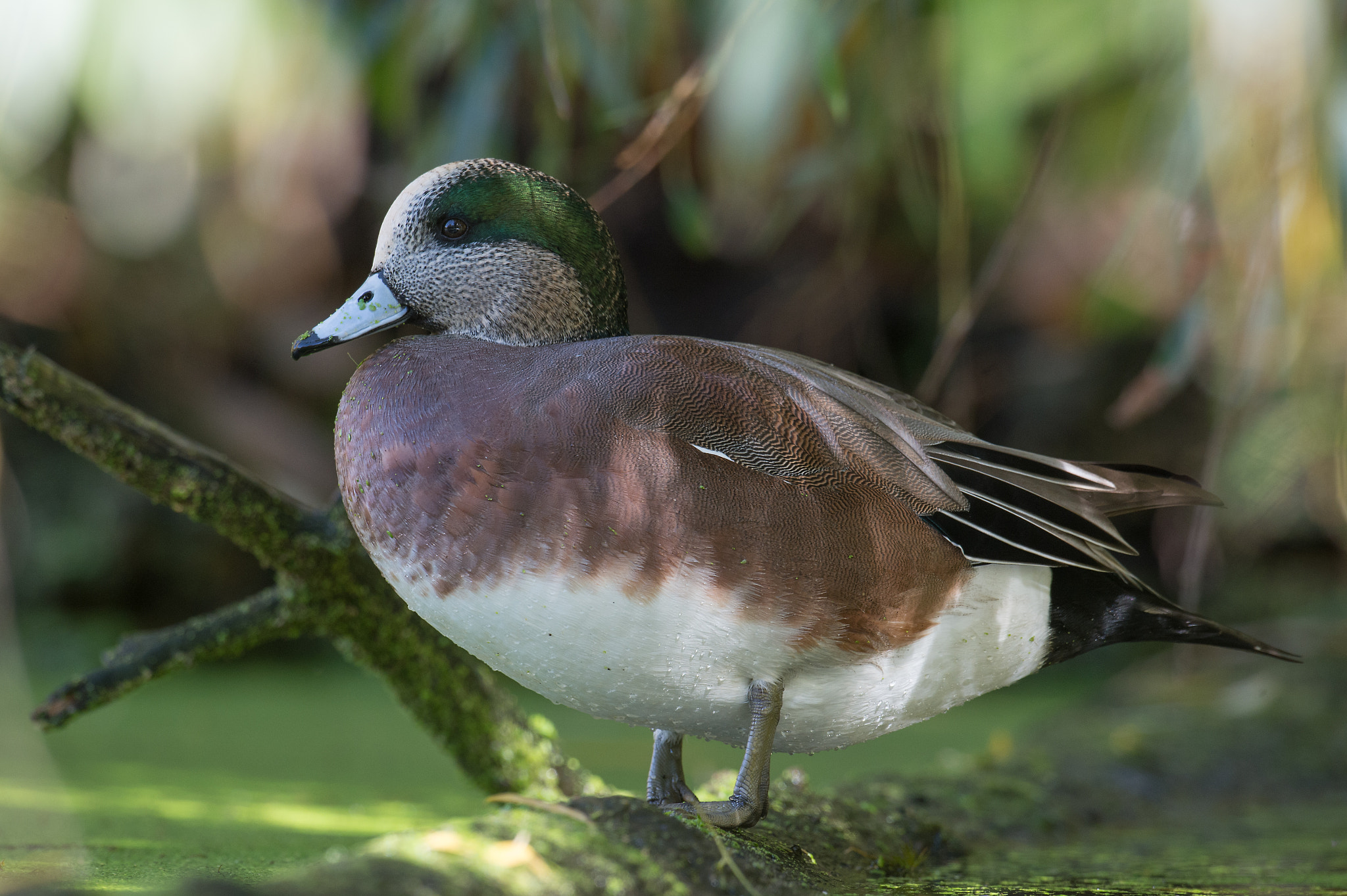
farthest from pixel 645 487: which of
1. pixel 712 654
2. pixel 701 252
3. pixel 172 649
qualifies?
pixel 701 252

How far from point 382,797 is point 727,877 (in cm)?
128

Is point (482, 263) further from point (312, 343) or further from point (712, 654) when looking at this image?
point (712, 654)

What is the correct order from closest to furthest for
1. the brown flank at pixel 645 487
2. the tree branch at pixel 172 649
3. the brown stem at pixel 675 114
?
the brown flank at pixel 645 487 → the tree branch at pixel 172 649 → the brown stem at pixel 675 114

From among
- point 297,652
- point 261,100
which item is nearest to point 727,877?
point 261,100

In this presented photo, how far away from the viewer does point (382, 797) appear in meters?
2.20

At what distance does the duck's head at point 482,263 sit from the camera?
1.43 m

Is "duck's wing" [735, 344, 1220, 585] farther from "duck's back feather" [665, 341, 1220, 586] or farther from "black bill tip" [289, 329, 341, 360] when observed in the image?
"black bill tip" [289, 329, 341, 360]

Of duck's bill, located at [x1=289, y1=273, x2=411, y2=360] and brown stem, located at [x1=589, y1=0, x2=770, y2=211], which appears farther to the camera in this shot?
brown stem, located at [x1=589, y1=0, x2=770, y2=211]

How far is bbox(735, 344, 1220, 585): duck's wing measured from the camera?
132 centimetres

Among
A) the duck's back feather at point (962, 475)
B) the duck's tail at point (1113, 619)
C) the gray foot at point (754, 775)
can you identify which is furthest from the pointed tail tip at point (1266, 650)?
the gray foot at point (754, 775)

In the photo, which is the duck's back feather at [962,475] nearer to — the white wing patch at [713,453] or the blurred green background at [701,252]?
the white wing patch at [713,453]

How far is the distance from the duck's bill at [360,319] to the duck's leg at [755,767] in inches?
24.1

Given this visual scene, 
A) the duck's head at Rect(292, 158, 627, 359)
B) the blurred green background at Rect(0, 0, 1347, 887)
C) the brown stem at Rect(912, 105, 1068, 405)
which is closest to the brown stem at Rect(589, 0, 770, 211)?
the blurred green background at Rect(0, 0, 1347, 887)

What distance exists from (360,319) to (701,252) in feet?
5.77
